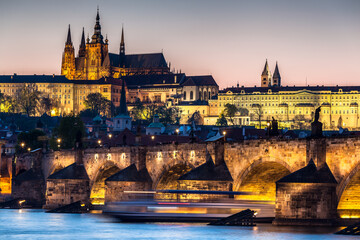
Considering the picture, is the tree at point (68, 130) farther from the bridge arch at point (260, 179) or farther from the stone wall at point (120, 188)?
the bridge arch at point (260, 179)

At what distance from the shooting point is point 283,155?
2080 inches

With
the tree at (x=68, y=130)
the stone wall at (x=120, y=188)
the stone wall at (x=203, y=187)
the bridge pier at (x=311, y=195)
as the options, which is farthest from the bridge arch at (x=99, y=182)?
the tree at (x=68, y=130)

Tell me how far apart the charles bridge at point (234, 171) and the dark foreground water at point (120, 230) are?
3.59 ft

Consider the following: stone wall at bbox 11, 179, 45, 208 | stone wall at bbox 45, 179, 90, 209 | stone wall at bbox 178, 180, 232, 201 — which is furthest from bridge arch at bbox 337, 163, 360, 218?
stone wall at bbox 11, 179, 45, 208

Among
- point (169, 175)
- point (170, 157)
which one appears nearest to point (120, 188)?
point (169, 175)

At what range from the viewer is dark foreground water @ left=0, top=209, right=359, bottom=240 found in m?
49.2

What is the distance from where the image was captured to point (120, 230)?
58.4m

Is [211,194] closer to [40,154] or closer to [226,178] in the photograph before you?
[226,178]

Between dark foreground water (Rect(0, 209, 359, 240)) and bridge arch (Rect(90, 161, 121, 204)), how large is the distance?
20.2 ft

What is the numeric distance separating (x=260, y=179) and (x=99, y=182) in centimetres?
2557

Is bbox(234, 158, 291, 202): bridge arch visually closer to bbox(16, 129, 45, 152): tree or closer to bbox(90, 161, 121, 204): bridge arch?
bbox(90, 161, 121, 204): bridge arch

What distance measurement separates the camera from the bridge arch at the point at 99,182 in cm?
7869

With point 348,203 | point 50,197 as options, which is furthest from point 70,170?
point 348,203

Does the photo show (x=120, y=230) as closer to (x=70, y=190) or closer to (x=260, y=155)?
(x=260, y=155)
